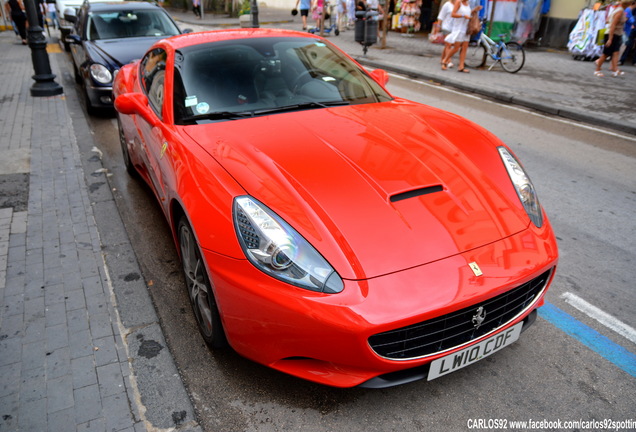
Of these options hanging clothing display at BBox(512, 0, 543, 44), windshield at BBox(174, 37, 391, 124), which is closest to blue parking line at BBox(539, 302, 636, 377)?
windshield at BBox(174, 37, 391, 124)

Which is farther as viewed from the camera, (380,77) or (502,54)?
(502,54)

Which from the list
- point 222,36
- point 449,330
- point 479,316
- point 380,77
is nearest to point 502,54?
point 380,77

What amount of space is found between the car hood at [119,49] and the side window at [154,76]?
333 cm

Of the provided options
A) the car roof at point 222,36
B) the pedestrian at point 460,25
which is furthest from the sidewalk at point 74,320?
the pedestrian at point 460,25

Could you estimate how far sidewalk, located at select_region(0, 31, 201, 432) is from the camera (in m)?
2.38

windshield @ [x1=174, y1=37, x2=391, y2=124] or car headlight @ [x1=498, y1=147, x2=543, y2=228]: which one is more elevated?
windshield @ [x1=174, y1=37, x2=391, y2=124]

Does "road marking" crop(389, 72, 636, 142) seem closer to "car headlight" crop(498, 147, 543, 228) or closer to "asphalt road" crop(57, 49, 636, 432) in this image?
"asphalt road" crop(57, 49, 636, 432)

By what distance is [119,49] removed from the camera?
311 inches

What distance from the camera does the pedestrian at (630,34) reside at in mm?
12656

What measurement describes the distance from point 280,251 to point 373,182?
674mm

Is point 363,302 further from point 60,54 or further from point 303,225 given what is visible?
point 60,54

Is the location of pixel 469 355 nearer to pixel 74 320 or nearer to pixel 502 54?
pixel 74 320

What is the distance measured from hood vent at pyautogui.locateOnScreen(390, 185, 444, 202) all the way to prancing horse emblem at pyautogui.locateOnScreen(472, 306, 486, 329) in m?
0.65

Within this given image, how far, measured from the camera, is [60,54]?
1562 cm
